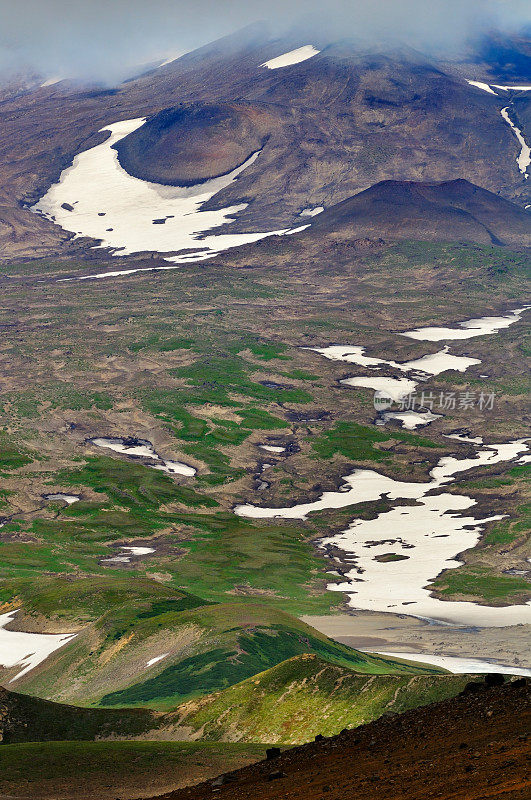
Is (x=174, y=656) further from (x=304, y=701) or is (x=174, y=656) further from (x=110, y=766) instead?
(x=110, y=766)

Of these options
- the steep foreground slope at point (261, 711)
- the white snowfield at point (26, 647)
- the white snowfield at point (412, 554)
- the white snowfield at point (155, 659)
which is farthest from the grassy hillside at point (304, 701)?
the white snowfield at point (412, 554)

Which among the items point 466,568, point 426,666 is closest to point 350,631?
point 426,666

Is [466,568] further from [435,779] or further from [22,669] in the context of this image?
[435,779]

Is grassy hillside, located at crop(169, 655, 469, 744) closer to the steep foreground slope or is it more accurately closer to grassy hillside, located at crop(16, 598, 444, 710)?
the steep foreground slope

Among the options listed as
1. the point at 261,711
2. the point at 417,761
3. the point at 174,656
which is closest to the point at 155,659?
the point at 174,656

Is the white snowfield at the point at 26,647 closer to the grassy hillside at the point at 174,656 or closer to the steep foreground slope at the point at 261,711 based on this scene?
the grassy hillside at the point at 174,656

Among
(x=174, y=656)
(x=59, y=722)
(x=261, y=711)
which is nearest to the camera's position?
(x=59, y=722)
